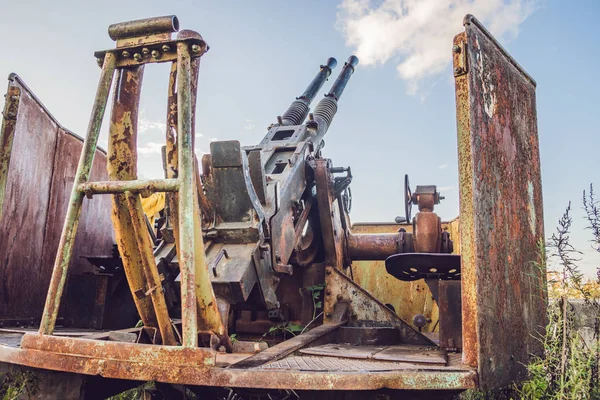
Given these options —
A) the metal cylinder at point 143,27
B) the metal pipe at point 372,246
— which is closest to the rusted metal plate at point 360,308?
the metal pipe at point 372,246

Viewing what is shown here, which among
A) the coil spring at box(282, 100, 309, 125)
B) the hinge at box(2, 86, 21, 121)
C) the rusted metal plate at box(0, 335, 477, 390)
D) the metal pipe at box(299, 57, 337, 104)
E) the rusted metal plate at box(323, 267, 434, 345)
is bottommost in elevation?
the rusted metal plate at box(0, 335, 477, 390)

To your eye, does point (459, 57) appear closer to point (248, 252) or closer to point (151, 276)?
point (248, 252)

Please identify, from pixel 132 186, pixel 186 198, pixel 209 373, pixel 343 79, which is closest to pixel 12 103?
pixel 132 186

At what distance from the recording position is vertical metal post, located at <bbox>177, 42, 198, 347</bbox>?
2244 mm

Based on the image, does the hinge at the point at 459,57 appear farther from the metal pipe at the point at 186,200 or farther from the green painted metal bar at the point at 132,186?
the green painted metal bar at the point at 132,186

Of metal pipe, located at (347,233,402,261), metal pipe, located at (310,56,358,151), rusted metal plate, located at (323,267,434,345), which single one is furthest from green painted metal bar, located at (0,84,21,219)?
metal pipe, located at (347,233,402,261)

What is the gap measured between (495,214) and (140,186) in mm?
1919

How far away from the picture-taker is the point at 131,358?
2.27 metres

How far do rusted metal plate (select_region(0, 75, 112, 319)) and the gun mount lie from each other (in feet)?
0.05

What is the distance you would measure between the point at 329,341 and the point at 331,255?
0.99 m

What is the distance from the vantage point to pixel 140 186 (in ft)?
8.14

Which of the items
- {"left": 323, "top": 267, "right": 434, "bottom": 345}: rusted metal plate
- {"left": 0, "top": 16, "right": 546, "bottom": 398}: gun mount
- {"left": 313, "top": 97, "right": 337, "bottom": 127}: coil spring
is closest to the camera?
{"left": 0, "top": 16, "right": 546, "bottom": 398}: gun mount

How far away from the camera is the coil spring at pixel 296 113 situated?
5.82 metres

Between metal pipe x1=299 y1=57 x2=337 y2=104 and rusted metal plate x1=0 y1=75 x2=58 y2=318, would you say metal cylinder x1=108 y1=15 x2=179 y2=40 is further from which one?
metal pipe x1=299 y1=57 x2=337 y2=104
